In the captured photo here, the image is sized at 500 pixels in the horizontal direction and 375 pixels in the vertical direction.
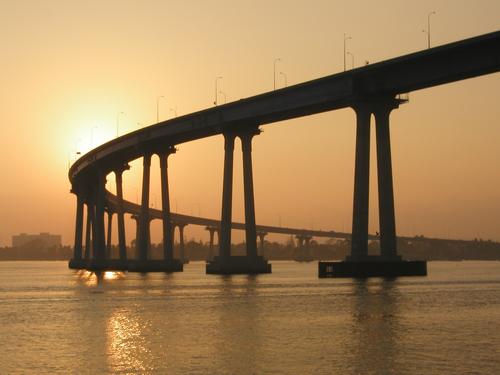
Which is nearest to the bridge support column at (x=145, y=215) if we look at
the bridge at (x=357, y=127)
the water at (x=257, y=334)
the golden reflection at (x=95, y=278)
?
the bridge at (x=357, y=127)

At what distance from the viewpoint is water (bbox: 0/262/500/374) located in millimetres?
34125

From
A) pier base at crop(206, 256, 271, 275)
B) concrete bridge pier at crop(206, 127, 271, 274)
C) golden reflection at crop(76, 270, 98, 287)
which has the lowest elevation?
golden reflection at crop(76, 270, 98, 287)

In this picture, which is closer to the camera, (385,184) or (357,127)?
(357,127)

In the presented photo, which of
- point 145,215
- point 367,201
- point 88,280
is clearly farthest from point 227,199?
point 367,201

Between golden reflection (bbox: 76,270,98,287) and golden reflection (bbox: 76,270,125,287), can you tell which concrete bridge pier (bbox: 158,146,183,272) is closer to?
golden reflection (bbox: 76,270,125,287)

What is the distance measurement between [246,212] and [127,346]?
257 ft

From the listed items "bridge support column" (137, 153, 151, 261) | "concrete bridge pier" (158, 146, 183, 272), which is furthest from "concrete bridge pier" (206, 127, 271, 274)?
"bridge support column" (137, 153, 151, 261)

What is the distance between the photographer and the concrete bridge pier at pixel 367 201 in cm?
9262

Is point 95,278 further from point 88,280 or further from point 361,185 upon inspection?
point 361,185

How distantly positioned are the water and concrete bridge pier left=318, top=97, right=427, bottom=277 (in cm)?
1752

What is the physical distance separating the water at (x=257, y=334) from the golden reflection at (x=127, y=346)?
4 cm

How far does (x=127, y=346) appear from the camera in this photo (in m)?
39.9

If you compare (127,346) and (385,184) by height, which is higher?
(385,184)

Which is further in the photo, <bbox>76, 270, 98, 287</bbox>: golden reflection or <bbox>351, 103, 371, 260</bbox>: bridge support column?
<bbox>76, 270, 98, 287</bbox>: golden reflection
